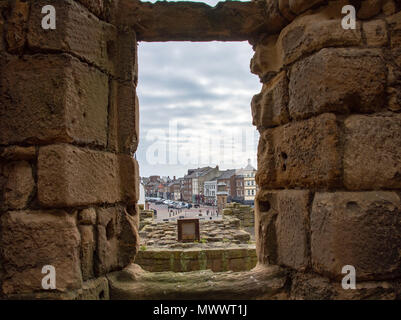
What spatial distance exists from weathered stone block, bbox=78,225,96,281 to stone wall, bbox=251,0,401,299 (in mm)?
1370

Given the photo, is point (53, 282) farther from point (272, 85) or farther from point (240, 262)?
point (240, 262)

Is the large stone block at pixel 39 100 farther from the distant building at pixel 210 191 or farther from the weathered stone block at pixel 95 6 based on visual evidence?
A: the distant building at pixel 210 191

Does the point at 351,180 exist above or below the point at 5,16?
below

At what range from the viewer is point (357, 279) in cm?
183

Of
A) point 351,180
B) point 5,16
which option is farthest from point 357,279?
point 5,16

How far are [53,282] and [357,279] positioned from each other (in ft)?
5.95

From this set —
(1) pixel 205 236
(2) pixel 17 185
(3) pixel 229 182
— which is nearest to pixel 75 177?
(2) pixel 17 185

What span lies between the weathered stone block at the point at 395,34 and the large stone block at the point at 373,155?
46 centimetres

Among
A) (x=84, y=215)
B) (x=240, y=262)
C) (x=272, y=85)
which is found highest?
(x=272, y=85)

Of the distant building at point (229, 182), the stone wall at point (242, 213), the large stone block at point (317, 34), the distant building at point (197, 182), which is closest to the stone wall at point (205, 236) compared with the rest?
the stone wall at point (242, 213)

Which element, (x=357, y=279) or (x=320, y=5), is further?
(x=320, y=5)

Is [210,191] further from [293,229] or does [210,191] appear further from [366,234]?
[366,234]

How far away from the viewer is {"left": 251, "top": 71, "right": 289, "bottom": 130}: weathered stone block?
2.29 m

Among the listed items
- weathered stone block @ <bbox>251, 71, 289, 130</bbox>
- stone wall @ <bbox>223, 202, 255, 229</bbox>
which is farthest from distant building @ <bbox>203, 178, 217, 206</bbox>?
weathered stone block @ <bbox>251, 71, 289, 130</bbox>
